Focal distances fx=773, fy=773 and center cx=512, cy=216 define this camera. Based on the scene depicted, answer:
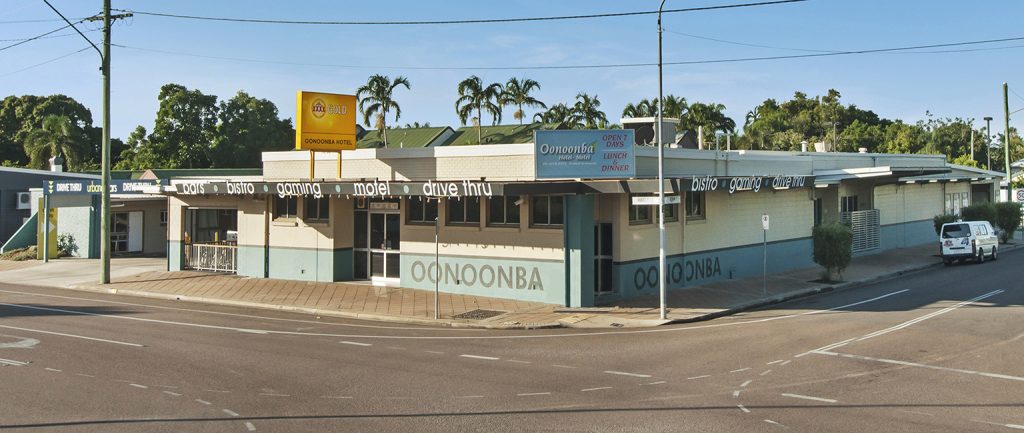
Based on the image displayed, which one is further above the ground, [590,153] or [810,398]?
[590,153]

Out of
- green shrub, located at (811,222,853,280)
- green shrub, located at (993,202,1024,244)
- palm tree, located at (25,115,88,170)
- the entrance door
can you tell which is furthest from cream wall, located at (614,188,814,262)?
palm tree, located at (25,115,88,170)

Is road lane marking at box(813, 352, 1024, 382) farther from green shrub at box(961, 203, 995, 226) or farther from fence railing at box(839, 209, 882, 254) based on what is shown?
green shrub at box(961, 203, 995, 226)

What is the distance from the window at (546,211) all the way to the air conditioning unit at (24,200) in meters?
37.4

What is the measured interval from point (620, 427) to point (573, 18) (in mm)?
16780

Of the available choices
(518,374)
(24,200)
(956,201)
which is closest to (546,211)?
(518,374)

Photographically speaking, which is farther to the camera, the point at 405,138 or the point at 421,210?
the point at 405,138

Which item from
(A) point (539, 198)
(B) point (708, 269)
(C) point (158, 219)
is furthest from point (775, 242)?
(C) point (158, 219)

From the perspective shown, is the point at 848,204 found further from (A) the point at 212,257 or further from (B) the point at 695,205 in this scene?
(A) the point at 212,257

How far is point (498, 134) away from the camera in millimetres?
67062

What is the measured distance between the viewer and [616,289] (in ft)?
73.5

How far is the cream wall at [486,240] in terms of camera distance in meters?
21.7

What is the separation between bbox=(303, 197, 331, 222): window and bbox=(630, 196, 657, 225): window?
10.5 metres

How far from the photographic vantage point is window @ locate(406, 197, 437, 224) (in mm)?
24328

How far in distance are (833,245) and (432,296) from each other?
13.4 meters
